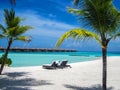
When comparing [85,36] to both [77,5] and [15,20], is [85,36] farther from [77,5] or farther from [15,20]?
[15,20]

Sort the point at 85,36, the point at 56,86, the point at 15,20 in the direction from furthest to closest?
the point at 15,20 → the point at 56,86 → the point at 85,36

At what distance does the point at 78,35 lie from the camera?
26.6ft

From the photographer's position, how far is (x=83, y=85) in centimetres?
1087

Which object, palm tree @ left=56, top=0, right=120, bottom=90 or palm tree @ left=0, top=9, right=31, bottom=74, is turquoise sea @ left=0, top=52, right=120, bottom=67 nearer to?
palm tree @ left=0, top=9, right=31, bottom=74

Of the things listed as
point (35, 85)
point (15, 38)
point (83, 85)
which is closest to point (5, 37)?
point (15, 38)

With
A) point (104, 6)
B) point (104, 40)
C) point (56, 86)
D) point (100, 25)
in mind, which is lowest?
point (56, 86)

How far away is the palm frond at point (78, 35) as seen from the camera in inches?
312

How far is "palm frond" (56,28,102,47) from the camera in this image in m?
7.93

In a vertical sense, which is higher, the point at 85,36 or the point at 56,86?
the point at 85,36

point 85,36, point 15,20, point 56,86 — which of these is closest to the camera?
point 85,36

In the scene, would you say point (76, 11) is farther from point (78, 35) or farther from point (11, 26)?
point (11, 26)

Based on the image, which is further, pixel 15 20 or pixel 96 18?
pixel 15 20

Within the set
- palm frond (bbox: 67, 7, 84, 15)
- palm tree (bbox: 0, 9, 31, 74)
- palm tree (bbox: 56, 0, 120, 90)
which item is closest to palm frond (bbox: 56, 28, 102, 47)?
palm tree (bbox: 56, 0, 120, 90)

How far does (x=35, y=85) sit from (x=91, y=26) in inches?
149
